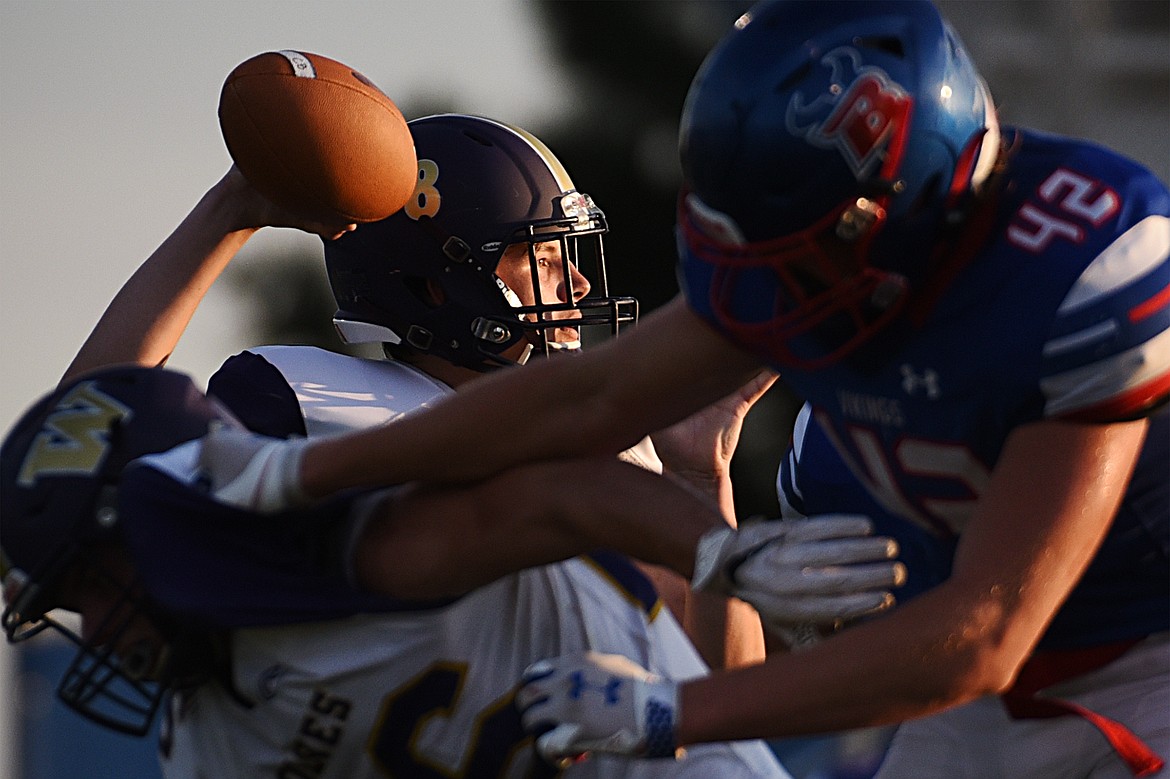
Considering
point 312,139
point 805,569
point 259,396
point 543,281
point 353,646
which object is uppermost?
point 312,139

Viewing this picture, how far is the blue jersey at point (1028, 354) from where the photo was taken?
7.98ft

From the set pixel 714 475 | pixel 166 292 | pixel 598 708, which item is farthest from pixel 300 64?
pixel 598 708

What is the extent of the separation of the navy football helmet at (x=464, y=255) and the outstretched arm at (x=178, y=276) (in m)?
0.40

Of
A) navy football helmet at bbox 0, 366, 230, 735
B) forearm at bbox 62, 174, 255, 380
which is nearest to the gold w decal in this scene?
navy football helmet at bbox 0, 366, 230, 735

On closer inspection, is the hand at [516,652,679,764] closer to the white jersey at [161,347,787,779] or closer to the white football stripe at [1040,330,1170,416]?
the white jersey at [161,347,787,779]

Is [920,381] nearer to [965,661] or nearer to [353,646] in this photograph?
[965,661]

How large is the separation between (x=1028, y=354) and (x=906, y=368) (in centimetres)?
23

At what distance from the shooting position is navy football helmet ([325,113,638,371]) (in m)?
4.38

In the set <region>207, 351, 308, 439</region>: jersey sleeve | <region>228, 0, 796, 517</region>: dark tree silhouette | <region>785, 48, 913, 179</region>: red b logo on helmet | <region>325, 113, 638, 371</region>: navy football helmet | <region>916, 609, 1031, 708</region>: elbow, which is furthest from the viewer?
<region>228, 0, 796, 517</region>: dark tree silhouette

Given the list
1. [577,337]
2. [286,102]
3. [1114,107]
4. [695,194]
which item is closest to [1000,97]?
[1114,107]

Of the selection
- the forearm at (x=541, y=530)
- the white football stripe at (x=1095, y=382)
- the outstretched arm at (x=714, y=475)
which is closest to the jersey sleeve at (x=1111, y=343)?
the white football stripe at (x=1095, y=382)

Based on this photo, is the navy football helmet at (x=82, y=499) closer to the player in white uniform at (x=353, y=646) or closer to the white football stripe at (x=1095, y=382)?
the player in white uniform at (x=353, y=646)

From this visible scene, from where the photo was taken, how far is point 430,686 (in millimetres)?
2709

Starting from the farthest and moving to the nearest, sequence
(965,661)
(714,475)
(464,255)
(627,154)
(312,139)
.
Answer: (627,154)
(464,255)
(714,475)
(312,139)
(965,661)
